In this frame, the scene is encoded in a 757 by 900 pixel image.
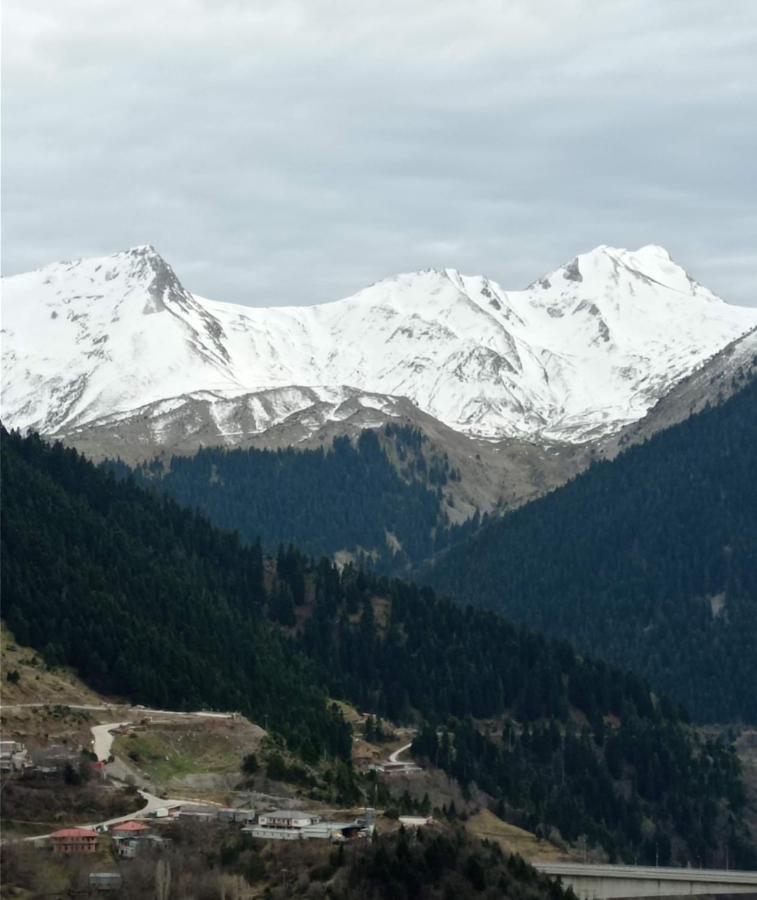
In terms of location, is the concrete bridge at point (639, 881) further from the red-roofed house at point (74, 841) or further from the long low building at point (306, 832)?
the red-roofed house at point (74, 841)

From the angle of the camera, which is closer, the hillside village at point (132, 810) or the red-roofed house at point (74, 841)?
the hillside village at point (132, 810)

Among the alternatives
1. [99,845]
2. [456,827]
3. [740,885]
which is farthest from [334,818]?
[740,885]

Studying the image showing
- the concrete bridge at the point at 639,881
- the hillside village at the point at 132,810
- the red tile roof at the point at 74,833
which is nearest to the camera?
the hillside village at the point at 132,810

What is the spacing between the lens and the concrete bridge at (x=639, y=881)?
18875 cm

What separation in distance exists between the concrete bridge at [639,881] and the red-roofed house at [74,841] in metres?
42.5

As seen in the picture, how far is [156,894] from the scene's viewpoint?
497ft

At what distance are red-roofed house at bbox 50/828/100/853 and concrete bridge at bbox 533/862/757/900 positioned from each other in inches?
1674

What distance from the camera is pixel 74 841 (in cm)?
16012

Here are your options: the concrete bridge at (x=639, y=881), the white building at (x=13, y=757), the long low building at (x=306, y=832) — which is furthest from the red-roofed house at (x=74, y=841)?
the concrete bridge at (x=639, y=881)

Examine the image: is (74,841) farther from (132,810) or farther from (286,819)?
(286,819)

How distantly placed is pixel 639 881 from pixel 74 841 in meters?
55.2

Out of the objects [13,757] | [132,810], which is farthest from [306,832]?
[13,757]

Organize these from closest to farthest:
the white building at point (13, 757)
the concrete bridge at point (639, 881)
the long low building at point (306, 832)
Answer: the long low building at point (306, 832), the white building at point (13, 757), the concrete bridge at point (639, 881)

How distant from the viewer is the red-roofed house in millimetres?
159500
